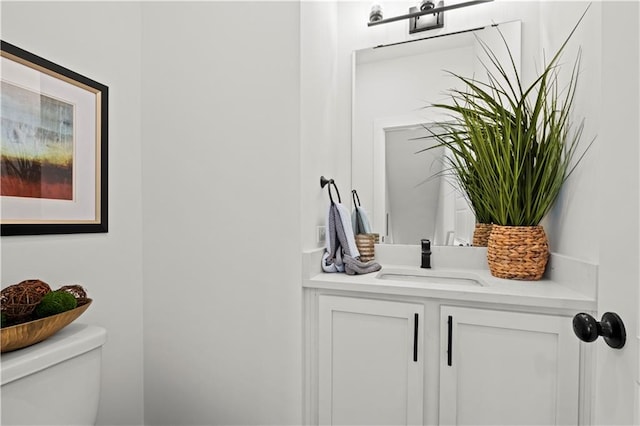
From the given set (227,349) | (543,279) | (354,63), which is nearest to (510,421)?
(543,279)

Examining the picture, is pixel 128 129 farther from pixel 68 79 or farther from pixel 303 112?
pixel 303 112

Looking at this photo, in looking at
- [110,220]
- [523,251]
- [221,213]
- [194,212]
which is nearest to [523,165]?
[523,251]

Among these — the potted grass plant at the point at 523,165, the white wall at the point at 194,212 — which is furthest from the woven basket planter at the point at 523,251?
the white wall at the point at 194,212

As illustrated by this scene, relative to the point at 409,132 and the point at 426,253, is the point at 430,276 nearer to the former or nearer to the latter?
the point at 426,253

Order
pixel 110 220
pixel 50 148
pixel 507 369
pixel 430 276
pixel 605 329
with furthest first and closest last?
pixel 430 276 → pixel 110 220 → pixel 50 148 → pixel 507 369 → pixel 605 329

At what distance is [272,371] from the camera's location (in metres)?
1.34

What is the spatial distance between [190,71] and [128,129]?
37 cm

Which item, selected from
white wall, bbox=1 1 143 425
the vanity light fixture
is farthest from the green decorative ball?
the vanity light fixture

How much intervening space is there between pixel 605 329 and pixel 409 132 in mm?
1276

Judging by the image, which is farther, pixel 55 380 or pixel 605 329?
pixel 55 380

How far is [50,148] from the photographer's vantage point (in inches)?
46.1

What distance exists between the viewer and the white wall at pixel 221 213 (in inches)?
52.2

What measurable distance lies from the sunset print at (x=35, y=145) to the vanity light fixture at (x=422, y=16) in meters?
1.42

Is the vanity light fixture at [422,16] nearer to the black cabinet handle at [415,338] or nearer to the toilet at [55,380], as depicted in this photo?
the black cabinet handle at [415,338]
